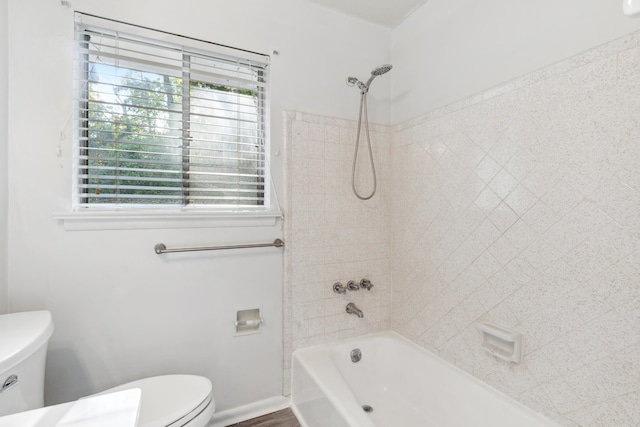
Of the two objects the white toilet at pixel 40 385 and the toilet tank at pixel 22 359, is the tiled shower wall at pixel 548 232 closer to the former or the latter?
the white toilet at pixel 40 385

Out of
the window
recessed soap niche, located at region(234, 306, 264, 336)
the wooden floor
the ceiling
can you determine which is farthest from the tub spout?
the ceiling

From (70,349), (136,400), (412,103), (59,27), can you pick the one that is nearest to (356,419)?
(136,400)

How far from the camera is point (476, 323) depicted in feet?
4.95

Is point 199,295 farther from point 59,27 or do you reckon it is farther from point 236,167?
point 59,27

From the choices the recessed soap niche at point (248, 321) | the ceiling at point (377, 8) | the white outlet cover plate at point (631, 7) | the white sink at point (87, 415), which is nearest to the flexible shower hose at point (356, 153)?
the ceiling at point (377, 8)

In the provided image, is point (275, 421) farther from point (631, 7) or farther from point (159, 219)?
point (631, 7)

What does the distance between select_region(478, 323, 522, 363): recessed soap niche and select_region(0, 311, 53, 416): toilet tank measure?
1.79 m

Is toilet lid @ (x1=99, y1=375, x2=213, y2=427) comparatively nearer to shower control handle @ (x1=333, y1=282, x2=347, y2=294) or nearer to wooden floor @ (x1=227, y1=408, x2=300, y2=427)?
wooden floor @ (x1=227, y1=408, x2=300, y2=427)

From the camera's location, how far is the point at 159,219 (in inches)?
59.2

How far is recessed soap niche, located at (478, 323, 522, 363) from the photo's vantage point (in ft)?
4.31

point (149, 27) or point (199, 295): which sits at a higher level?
point (149, 27)

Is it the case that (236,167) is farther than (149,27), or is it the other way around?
(236,167)

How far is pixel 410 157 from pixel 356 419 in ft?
4.82

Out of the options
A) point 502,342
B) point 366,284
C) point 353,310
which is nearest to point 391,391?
point 353,310
